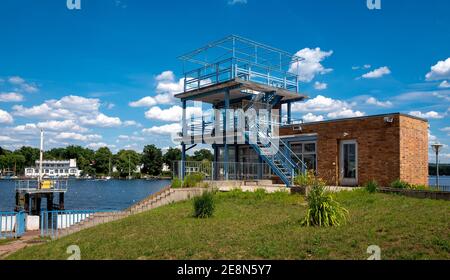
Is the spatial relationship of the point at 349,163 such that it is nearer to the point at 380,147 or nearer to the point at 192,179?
the point at 380,147

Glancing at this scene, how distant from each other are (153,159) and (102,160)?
2652 centimetres

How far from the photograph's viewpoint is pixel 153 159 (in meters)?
137

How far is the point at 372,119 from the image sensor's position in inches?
904

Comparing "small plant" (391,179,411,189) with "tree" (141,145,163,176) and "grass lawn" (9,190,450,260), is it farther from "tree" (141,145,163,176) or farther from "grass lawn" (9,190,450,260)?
"tree" (141,145,163,176)

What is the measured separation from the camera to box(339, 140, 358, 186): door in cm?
2381

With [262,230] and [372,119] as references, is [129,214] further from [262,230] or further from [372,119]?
[372,119]

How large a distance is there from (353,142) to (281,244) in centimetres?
1581

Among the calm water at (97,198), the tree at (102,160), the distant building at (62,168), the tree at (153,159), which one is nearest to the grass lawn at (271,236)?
the calm water at (97,198)

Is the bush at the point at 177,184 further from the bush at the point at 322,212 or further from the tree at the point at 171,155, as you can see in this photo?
the tree at the point at 171,155

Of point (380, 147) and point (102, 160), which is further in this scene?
point (102, 160)

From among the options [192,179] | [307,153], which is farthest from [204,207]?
[307,153]
